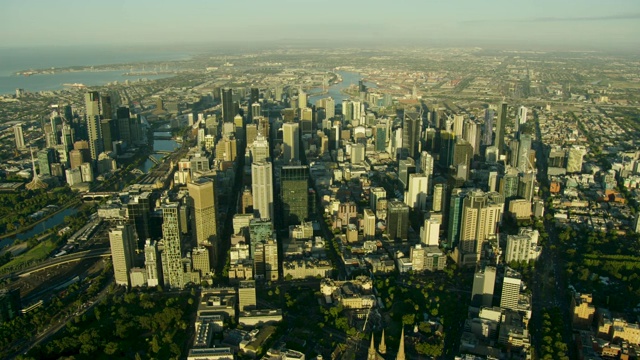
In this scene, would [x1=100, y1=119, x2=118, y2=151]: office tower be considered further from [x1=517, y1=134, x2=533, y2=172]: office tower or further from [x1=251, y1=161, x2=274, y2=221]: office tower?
[x1=517, y1=134, x2=533, y2=172]: office tower

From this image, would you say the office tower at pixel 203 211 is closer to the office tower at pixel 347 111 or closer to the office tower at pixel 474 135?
the office tower at pixel 474 135

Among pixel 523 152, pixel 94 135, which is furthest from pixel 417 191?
pixel 94 135

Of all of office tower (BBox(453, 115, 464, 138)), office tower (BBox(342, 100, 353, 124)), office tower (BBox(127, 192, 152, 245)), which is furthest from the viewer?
office tower (BBox(342, 100, 353, 124))

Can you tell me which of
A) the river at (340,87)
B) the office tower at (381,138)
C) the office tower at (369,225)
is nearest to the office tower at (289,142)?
the office tower at (381,138)

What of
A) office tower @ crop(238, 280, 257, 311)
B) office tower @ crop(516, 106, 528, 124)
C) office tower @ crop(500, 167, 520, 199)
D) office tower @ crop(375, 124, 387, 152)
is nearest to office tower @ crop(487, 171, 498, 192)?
office tower @ crop(500, 167, 520, 199)

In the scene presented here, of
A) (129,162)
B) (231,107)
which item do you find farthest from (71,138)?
(231,107)

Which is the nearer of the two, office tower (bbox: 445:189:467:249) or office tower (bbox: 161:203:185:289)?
office tower (bbox: 161:203:185:289)

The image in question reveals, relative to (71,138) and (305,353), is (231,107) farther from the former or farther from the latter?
(305,353)
